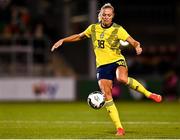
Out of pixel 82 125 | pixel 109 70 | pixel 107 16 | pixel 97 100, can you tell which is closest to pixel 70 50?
pixel 82 125

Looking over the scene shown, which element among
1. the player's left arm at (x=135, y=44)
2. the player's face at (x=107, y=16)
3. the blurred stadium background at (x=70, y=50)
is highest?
the player's face at (x=107, y=16)

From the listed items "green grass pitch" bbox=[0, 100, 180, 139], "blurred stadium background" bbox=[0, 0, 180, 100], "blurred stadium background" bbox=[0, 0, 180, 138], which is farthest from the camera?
"blurred stadium background" bbox=[0, 0, 180, 100]

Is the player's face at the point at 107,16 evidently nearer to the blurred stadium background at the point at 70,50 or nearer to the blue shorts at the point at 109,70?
the blue shorts at the point at 109,70

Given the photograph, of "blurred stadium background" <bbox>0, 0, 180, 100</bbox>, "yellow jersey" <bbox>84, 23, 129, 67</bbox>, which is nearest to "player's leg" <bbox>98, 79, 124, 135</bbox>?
"yellow jersey" <bbox>84, 23, 129, 67</bbox>

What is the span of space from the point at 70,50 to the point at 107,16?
20241mm

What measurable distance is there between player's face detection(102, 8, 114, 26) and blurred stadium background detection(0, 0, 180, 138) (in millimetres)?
11933

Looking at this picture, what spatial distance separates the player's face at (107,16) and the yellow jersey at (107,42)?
155 mm

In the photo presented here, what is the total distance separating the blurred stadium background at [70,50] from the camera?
28130 mm

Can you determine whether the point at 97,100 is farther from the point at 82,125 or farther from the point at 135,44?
the point at 82,125

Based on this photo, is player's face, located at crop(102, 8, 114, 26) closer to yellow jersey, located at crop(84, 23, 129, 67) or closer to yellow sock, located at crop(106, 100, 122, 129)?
yellow jersey, located at crop(84, 23, 129, 67)

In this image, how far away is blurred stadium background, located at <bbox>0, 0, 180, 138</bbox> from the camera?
92.3ft

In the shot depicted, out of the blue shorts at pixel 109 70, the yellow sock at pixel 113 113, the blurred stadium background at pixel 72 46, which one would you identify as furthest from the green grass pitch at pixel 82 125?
the blurred stadium background at pixel 72 46

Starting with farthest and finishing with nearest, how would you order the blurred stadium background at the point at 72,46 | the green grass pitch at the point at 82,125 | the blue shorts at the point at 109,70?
the blurred stadium background at the point at 72,46, the blue shorts at the point at 109,70, the green grass pitch at the point at 82,125

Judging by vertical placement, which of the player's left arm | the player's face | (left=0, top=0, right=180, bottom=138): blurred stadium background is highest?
the player's face
